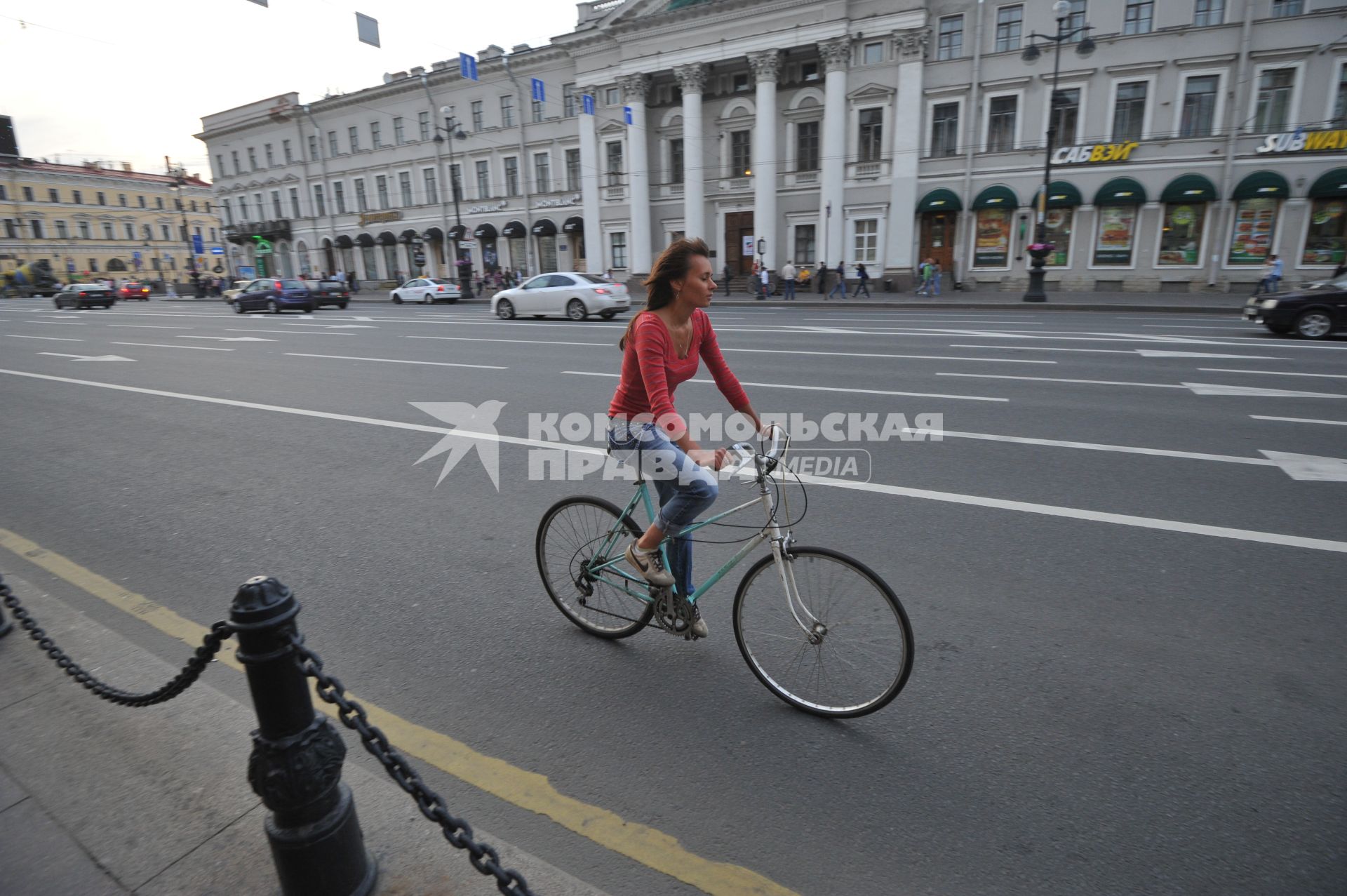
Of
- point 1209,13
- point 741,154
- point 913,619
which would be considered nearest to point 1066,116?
point 1209,13

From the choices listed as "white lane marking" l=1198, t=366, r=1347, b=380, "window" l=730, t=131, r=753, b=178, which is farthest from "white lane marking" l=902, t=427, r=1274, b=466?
"window" l=730, t=131, r=753, b=178

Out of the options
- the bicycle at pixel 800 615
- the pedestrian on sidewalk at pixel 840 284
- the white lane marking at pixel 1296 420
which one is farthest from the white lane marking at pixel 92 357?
the pedestrian on sidewalk at pixel 840 284

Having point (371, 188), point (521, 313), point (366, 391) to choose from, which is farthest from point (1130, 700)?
point (371, 188)

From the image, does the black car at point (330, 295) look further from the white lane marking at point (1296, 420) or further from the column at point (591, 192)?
the white lane marking at point (1296, 420)

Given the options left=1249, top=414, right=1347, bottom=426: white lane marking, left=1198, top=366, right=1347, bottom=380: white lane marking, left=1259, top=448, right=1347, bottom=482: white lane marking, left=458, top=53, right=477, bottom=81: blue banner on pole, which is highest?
left=458, top=53, right=477, bottom=81: blue banner on pole

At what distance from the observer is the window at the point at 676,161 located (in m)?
37.6

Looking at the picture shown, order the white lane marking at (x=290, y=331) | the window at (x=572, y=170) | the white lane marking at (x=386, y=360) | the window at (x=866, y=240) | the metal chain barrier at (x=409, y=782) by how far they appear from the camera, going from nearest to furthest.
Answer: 1. the metal chain barrier at (x=409, y=782)
2. the white lane marking at (x=386, y=360)
3. the white lane marking at (x=290, y=331)
4. the window at (x=866, y=240)
5. the window at (x=572, y=170)

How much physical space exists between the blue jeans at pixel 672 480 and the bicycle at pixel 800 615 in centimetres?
8

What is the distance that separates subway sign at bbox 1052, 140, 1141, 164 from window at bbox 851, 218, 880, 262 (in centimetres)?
744

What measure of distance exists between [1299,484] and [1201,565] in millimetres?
2254

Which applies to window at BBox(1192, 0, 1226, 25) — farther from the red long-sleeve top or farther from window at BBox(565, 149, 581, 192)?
the red long-sleeve top

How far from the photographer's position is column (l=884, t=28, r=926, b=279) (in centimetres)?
2970

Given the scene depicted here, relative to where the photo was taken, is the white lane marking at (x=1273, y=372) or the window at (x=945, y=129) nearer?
the white lane marking at (x=1273, y=372)

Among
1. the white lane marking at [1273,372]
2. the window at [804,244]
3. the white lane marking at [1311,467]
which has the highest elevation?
the window at [804,244]
